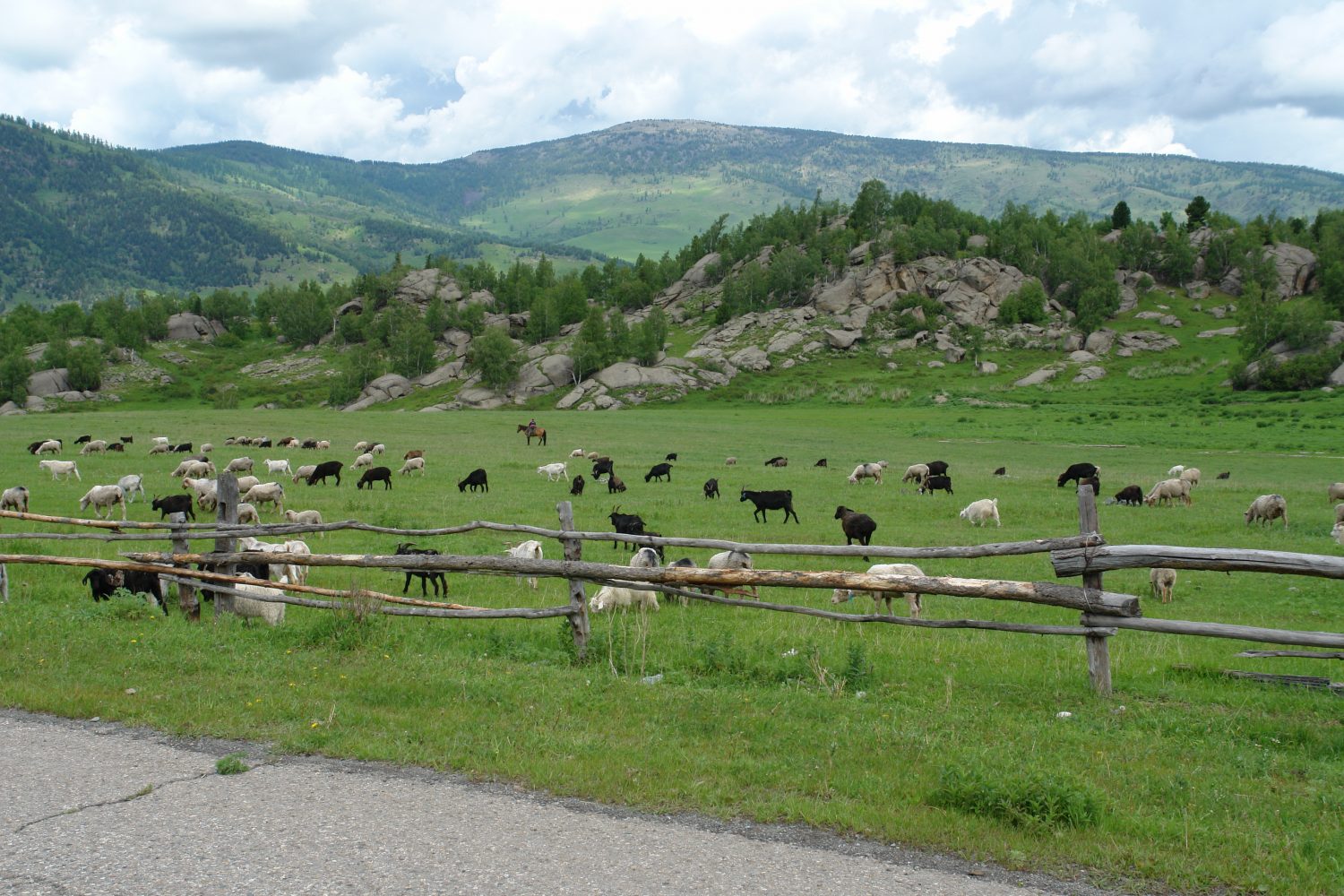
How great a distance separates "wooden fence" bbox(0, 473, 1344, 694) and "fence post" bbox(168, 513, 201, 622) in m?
0.02

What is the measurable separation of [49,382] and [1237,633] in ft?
551

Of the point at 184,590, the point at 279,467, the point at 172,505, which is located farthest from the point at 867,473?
the point at 184,590

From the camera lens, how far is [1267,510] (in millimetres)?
28781

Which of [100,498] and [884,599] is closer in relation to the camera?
[884,599]

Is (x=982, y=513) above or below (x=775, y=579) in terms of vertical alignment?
below

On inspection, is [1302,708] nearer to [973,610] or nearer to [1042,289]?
[973,610]

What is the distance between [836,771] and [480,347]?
122 meters

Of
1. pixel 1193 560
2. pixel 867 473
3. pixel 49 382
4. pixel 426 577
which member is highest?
pixel 49 382

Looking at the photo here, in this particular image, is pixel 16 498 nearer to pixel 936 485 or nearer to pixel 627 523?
pixel 627 523

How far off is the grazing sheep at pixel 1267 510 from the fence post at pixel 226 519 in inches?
1175

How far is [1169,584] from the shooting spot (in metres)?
18.8

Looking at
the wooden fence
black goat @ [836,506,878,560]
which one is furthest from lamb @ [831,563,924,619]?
black goat @ [836,506,878,560]

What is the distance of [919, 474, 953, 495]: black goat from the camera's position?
37.9m

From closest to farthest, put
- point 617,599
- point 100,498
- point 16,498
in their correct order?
point 617,599, point 16,498, point 100,498
